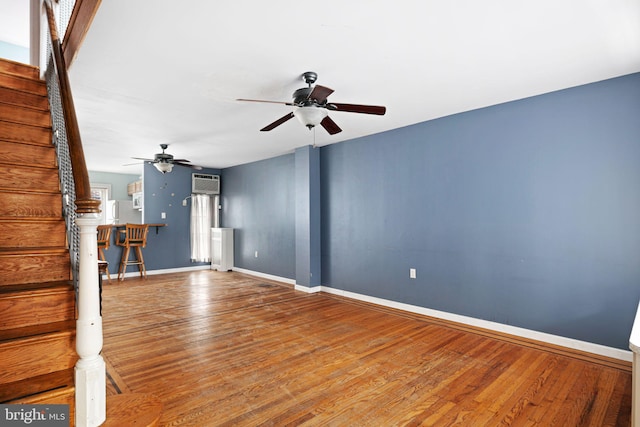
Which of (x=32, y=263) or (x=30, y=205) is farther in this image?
(x=30, y=205)

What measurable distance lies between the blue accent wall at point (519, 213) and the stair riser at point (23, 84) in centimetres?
379

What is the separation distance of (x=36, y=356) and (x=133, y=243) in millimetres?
5468

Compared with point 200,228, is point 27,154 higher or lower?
higher

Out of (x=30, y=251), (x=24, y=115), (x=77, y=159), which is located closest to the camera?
(x=77, y=159)

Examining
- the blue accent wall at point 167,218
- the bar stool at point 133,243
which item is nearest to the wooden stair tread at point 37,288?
the bar stool at point 133,243

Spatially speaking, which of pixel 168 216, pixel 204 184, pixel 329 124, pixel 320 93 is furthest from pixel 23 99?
pixel 204 184

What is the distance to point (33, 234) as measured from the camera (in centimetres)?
210

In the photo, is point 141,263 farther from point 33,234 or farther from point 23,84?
point 33,234

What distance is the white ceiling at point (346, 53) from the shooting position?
80.0 inches

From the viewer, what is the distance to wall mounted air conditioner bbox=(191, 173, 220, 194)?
303 inches

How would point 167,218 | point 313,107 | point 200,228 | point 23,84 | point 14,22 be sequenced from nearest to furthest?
point 313,107 < point 23,84 < point 14,22 < point 167,218 < point 200,228

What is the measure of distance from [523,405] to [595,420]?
14.7 inches

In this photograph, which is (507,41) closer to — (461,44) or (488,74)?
(461,44)

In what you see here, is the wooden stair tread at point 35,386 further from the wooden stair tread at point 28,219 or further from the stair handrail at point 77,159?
the wooden stair tread at point 28,219
